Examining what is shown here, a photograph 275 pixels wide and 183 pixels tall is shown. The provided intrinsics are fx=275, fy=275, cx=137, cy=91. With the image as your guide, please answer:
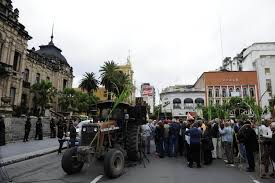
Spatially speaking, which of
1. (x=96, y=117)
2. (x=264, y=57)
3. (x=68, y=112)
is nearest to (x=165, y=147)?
(x=96, y=117)

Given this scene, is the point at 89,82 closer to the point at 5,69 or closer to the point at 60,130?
the point at 5,69

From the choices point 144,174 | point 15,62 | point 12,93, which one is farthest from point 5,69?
point 144,174

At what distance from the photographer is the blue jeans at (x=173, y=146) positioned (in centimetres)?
1484

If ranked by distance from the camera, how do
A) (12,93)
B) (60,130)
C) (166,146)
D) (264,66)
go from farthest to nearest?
(264,66), (12,93), (60,130), (166,146)

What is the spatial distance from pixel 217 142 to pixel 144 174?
19.2ft

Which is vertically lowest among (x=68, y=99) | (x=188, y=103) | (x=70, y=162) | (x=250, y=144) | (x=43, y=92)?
(x=70, y=162)

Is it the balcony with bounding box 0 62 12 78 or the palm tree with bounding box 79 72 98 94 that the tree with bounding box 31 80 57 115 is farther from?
the palm tree with bounding box 79 72 98 94

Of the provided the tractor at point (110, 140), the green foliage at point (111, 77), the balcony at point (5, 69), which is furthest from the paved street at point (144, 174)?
Answer: the green foliage at point (111, 77)

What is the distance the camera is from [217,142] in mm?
14188

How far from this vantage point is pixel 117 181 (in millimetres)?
8695

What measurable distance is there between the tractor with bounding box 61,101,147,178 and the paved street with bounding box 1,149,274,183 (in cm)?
46

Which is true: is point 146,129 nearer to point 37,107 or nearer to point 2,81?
point 2,81

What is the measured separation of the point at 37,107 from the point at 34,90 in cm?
381

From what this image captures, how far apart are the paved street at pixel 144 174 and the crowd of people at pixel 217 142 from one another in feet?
2.39
